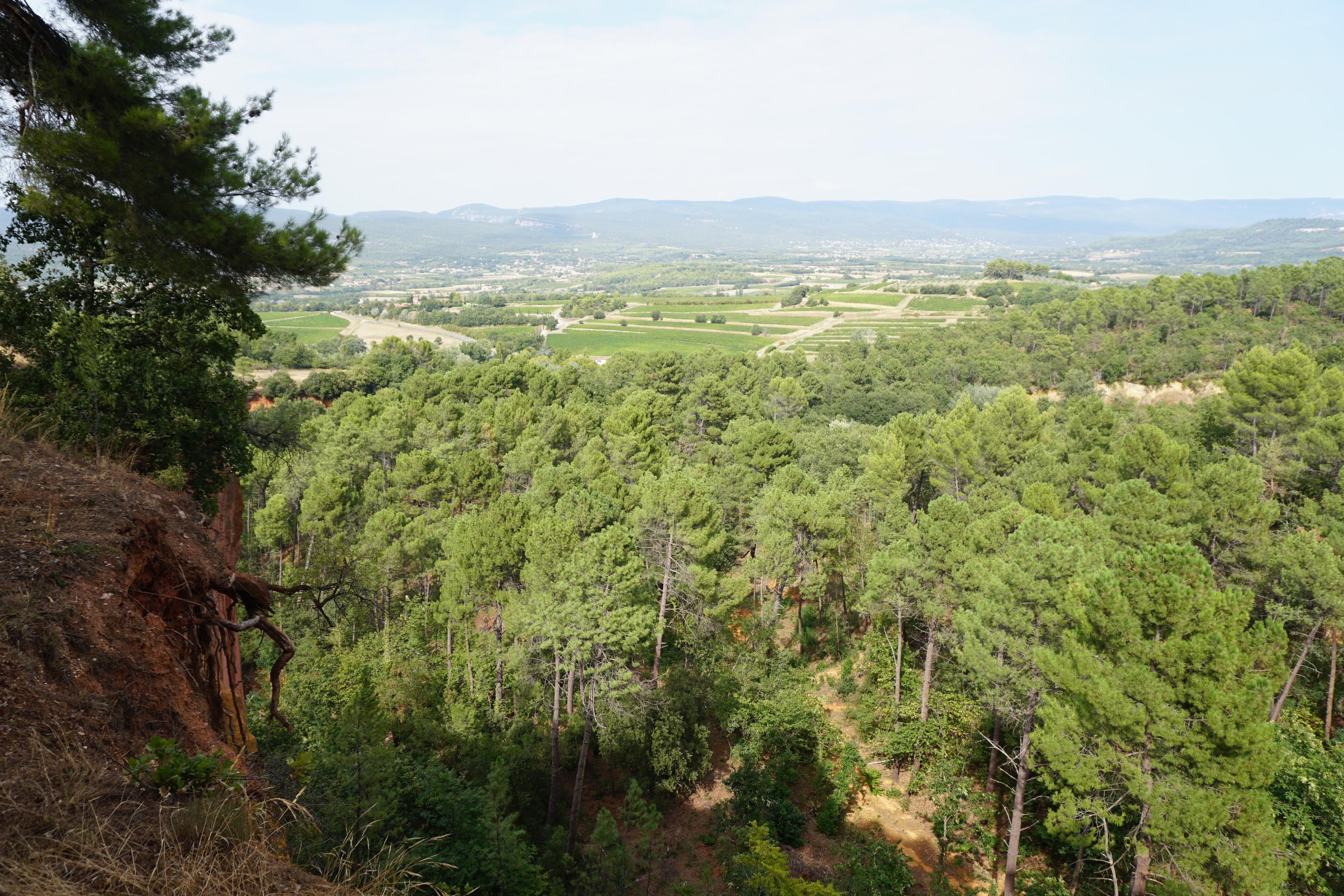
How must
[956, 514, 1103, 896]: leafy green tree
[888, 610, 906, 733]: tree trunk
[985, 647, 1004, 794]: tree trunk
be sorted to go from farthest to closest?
[888, 610, 906, 733]: tree trunk → [985, 647, 1004, 794]: tree trunk → [956, 514, 1103, 896]: leafy green tree

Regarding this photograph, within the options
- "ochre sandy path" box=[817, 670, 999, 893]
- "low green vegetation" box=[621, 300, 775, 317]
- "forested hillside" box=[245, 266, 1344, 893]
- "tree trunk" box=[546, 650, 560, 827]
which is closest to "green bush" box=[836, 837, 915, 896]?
Result: "forested hillside" box=[245, 266, 1344, 893]

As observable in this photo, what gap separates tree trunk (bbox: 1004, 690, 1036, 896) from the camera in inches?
635

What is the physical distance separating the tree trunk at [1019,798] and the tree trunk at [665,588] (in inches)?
458

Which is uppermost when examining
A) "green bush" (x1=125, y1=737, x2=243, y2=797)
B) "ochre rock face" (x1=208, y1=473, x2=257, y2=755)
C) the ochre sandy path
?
"green bush" (x1=125, y1=737, x2=243, y2=797)

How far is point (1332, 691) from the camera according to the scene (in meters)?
20.1

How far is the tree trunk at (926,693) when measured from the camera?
71.7 feet

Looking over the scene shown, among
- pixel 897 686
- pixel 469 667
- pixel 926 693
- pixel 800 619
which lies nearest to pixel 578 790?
pixel 469 667

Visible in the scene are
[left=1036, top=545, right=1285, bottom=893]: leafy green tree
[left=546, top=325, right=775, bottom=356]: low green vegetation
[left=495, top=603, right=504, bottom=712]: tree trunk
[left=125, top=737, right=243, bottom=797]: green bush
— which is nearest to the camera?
[left=125, top=737, right=243, bottom=797]: green bush

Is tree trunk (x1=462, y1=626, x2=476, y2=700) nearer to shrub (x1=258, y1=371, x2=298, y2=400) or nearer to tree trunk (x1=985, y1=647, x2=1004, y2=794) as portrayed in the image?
tree trunk (x1=985, y1=647, x2=1004, y2=794)

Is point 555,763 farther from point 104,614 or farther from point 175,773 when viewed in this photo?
point 175,773

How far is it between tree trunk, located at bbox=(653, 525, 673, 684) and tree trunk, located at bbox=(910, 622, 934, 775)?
30.2 ft

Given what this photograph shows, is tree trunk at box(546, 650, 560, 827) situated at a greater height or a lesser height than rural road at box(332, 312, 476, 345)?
lesser

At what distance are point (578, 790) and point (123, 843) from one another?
16.4 m

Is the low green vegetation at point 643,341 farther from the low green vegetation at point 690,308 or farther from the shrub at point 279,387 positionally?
the shrub at point 279,387
